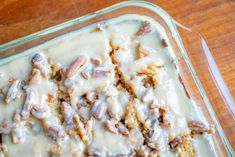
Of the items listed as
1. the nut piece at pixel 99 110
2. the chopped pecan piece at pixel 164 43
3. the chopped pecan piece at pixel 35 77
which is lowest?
the nut piece at pixel 99 110

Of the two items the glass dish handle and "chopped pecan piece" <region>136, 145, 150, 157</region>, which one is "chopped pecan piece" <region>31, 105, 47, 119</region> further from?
the glass dish handle

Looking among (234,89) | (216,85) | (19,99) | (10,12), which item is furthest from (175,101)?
(10,12)

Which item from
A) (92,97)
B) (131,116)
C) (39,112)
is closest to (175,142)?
(131,116)

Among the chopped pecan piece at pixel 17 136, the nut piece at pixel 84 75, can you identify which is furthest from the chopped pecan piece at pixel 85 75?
the chopped pecan piece at pixel 17 136

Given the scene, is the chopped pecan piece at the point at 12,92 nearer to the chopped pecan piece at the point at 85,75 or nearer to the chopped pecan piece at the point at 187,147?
the chopped pecan piece at the point at 85,75

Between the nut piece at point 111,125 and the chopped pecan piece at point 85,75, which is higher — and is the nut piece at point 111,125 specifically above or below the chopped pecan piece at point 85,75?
below

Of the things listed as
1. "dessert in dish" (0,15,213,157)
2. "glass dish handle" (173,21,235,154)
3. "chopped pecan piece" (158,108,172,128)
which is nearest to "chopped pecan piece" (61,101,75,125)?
"dessert in dish" (0,15,213,157)

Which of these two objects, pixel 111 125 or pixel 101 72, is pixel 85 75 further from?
pixel 111 125
